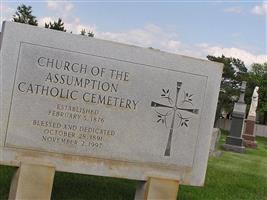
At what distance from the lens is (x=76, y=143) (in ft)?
18.0

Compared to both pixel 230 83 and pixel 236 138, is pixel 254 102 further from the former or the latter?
pixel 230 83

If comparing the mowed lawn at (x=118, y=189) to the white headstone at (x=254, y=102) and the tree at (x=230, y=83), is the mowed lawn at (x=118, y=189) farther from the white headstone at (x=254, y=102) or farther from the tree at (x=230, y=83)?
the tree at (x=230, y=83)

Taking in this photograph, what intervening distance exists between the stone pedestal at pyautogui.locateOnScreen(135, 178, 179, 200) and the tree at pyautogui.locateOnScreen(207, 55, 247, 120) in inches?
1936

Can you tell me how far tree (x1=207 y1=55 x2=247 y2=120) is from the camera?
5494 cm

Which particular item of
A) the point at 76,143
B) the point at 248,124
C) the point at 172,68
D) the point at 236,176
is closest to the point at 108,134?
the point at 76,143

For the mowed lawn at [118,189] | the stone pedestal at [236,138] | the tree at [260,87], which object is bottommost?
the mowed lawn at [118,189]

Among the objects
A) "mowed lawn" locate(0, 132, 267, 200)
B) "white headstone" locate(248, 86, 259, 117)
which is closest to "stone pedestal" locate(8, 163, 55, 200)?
"mowed lawn" locate(0, 132, 267, 200)

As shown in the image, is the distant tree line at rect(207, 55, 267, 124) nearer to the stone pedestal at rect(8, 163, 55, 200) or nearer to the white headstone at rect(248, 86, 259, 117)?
the white headstone at rect(248, 86, 259, 117)

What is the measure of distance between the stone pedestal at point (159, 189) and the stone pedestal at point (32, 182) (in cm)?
117

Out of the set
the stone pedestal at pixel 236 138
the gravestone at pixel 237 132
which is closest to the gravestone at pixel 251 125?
the gravestone at pixel 237 132

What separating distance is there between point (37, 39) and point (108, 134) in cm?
134

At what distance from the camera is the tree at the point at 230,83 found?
54938 mm

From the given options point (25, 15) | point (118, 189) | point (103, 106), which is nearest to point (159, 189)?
point (103, 106)

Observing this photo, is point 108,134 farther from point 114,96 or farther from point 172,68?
point 172,68
